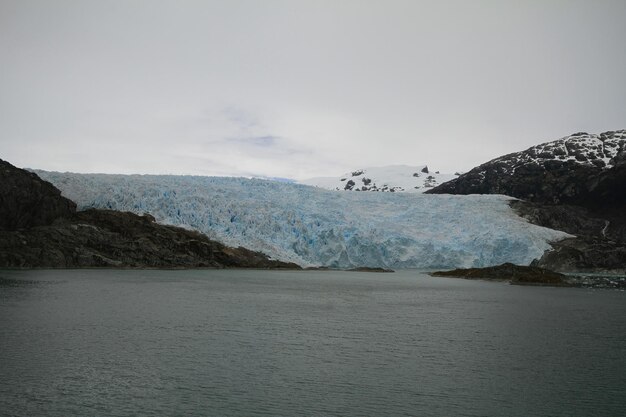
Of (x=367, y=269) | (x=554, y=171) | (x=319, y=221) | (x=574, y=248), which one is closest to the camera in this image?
(x=367, y=269)

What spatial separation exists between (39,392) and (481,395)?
681 cm

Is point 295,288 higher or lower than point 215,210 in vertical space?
lower

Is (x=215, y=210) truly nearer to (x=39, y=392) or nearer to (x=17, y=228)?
(x=17, y=228)

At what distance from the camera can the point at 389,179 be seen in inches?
5935

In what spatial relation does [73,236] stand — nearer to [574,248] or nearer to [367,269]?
[367,269]

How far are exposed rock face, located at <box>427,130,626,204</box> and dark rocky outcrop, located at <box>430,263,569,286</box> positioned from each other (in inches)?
1719

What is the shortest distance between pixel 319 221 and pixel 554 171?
52818 mm

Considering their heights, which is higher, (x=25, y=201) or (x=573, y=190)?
(x=573, y=190)

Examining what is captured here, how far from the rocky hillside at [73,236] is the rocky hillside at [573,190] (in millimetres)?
29983

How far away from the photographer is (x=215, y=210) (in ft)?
138

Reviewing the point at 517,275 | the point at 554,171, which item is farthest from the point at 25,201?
the point at 554,171

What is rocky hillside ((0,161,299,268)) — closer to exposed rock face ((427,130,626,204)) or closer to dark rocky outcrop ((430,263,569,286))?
dark rocky outcrop ((430,263,569,286))

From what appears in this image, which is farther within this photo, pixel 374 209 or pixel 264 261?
pixel 374 209

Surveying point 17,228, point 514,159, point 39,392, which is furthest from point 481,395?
point 514,159
